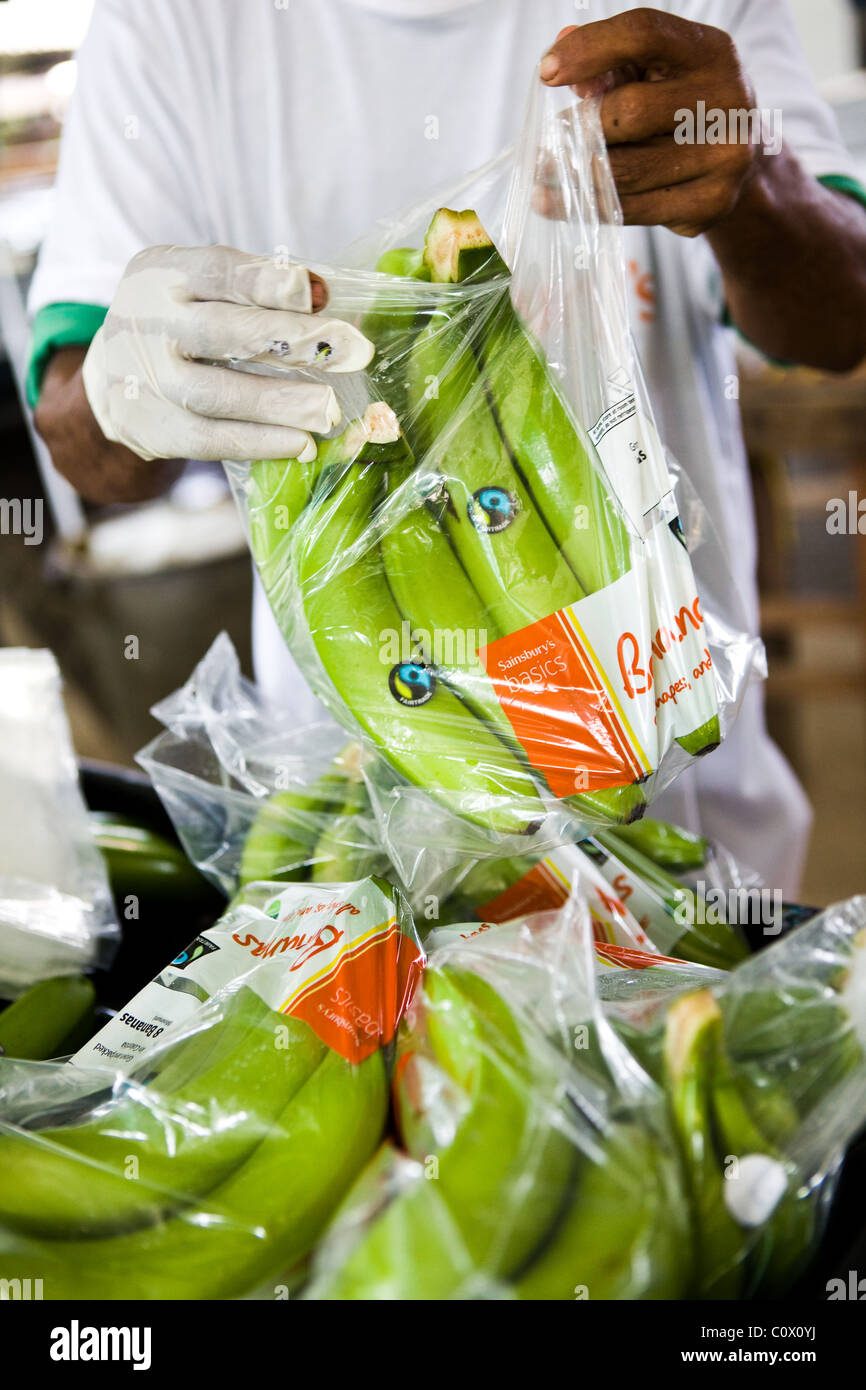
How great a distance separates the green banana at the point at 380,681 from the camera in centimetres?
61

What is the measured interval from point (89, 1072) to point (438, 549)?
0.32 m

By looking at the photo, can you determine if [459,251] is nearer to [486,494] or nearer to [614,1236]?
[486,494]

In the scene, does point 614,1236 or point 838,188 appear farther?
point 838,188

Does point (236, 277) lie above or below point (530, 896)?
above

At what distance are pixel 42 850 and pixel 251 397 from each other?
37cm

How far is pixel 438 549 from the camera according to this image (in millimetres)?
610

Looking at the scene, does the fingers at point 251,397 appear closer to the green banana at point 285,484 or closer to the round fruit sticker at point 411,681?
the green banana at point 285,484

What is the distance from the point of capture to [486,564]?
1.97ft

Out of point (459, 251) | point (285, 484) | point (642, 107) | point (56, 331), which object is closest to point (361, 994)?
point (285, 484)

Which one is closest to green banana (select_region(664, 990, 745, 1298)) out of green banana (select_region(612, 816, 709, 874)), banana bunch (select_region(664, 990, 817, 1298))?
banana bunch (select_region(664, 990, 817, 1298))

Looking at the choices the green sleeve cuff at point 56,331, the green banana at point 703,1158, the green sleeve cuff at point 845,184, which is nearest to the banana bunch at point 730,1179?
the green banana at point 703,1158

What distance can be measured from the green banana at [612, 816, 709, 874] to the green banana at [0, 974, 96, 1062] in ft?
1.27

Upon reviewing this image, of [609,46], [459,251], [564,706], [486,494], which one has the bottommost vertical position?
[564,706]
